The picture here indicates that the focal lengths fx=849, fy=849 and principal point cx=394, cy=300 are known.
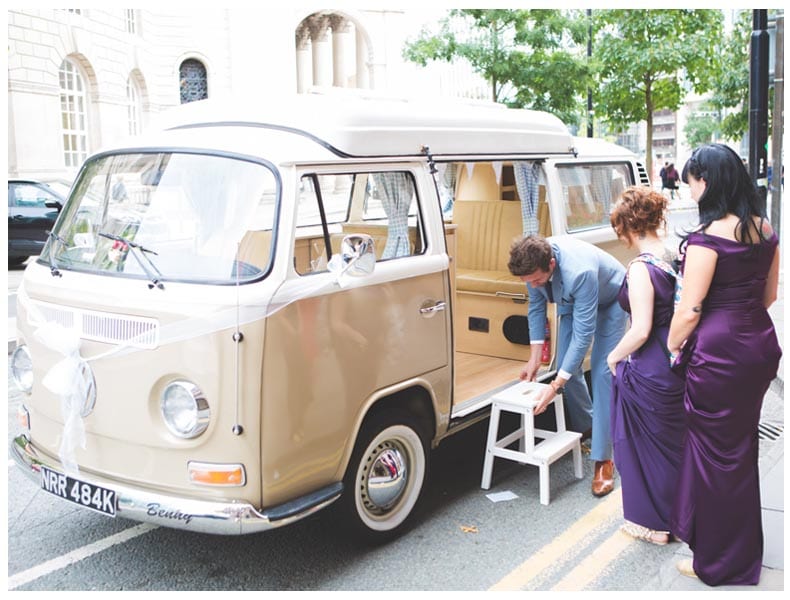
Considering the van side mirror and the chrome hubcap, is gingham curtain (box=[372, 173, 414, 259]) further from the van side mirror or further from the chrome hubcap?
the chrome hubcap

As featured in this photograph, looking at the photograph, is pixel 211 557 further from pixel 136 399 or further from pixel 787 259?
pixel 787 259

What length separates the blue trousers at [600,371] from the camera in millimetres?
5344

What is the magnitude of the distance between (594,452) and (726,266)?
1.95 meters

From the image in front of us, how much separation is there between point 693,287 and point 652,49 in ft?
60.0

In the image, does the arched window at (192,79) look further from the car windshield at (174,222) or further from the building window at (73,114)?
the car windshield at (174,222)

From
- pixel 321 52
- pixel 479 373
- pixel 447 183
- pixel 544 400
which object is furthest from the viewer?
pixel 321 52

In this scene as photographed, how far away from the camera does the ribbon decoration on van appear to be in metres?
3.76

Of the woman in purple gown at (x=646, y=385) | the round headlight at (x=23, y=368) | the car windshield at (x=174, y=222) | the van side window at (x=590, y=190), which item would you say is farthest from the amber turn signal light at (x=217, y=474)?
the van side window at (x=590, y=190)

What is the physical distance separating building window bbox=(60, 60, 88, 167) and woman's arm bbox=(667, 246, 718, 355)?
26446mm

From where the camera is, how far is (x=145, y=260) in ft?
13.6

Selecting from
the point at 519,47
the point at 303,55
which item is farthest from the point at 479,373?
the point at 303,55

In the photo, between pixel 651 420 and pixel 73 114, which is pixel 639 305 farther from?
pixel 73 114

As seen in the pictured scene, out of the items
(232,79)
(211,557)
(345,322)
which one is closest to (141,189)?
(345,322)

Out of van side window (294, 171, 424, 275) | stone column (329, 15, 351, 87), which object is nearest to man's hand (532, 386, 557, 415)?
van side window (294, 171, 424, 275)
